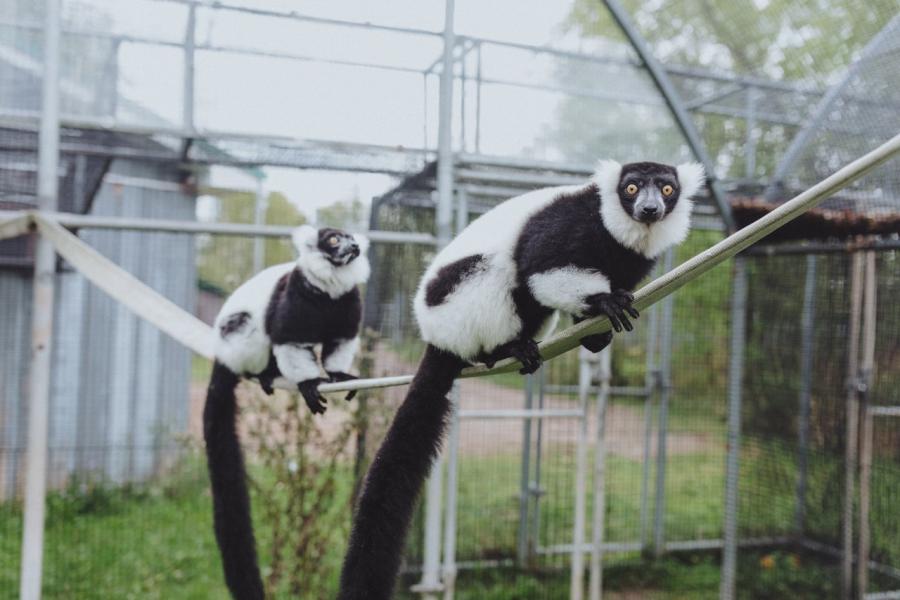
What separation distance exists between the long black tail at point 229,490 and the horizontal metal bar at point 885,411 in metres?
3.99

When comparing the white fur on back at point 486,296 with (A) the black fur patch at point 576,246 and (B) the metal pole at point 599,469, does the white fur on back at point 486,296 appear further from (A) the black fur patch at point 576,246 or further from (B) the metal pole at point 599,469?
(B) the metal pole at point 599,469

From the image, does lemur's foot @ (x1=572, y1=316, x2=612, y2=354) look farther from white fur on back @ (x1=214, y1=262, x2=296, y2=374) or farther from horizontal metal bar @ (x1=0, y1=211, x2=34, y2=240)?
horizontal metal bar @ (x1=0, y1=211, x2=34, y2=240)

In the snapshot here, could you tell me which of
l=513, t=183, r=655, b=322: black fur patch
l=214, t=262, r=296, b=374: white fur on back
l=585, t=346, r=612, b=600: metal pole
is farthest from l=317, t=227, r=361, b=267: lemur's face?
l=585, t=346, r=612, b=600: metal pole

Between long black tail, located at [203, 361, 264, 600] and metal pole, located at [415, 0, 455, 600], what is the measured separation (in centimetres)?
123

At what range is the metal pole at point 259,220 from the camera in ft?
15.4

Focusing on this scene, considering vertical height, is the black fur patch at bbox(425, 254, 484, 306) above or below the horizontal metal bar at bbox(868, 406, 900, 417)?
above

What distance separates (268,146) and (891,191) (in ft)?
11.7

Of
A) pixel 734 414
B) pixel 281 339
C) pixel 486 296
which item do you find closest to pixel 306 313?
pixel 281 339

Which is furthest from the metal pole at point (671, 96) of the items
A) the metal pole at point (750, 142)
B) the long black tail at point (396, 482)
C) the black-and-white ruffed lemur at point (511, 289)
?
the long black tail at point (396, 482)

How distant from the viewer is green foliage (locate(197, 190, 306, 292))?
469 cm

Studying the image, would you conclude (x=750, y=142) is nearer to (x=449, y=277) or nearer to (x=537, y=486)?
(x=537, y=486)

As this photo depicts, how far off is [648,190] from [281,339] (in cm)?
182

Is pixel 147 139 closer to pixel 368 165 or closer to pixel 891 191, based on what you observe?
pixel 368 165

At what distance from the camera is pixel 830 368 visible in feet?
17.3
